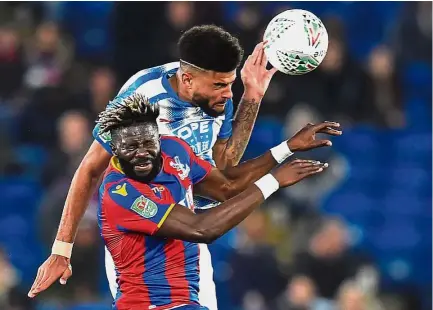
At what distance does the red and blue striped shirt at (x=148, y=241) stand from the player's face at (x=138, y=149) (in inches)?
2.8

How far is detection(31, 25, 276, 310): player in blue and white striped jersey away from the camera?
522 centimetres

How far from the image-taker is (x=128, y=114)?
4.65 metres

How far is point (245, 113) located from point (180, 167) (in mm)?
1028

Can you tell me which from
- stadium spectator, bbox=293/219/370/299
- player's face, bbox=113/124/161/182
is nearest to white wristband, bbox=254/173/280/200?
player's face, bbox=113/124/161/182

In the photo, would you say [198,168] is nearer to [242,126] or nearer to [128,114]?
[128,114]

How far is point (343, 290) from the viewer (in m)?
8.62

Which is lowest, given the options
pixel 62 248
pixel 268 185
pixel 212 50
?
pixel 62 248

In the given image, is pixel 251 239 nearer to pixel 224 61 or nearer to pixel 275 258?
pixel 275 258

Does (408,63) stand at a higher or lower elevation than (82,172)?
lower

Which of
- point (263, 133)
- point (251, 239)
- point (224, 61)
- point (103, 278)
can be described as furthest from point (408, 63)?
point (224, 61)

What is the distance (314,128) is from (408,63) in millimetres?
6032

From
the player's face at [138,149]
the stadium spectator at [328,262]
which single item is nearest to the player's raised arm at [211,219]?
the player's face at [138,149]

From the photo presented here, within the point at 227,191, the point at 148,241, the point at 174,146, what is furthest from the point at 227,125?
the point at 148,241

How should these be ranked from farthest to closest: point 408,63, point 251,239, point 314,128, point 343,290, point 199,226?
point 408,63 → point 251,239 → point 343,290 → point 314,128 → point 199,226
